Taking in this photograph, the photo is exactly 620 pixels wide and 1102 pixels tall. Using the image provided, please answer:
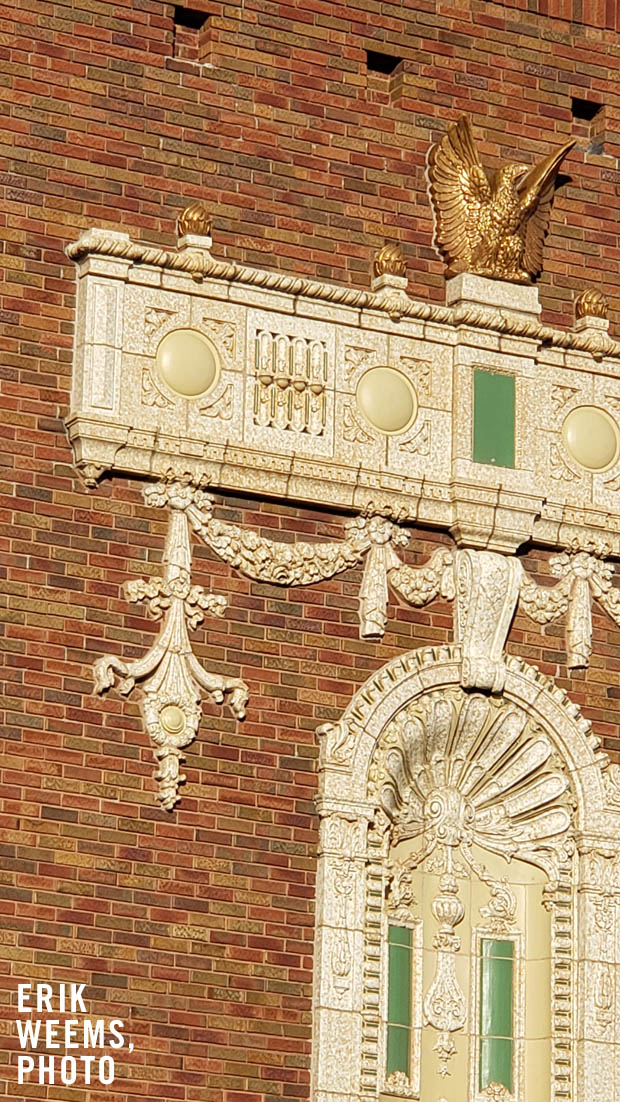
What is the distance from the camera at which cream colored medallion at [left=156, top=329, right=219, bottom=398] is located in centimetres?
1598

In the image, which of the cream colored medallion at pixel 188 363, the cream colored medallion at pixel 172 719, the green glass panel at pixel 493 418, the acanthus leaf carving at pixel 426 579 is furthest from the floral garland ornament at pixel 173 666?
the green glass panel at pixel 493 418

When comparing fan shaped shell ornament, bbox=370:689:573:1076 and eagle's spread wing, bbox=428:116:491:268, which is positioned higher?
eagle's spread wing, bbox=428:116:491:268

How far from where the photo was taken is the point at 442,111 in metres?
17.3

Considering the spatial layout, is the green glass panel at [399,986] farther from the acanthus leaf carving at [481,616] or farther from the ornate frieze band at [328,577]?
the acanthus leaf carving at [481,616]

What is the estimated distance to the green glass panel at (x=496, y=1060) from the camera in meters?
16.4

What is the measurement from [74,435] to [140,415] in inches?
14.9

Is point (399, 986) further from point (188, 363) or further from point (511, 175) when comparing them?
point (511, 175)

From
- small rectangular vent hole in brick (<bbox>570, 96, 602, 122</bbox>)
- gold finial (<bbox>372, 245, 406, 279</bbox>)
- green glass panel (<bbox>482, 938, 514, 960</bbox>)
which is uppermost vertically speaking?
small rectangular vent hole in brick (<bbox>570, 96, 602, 122</bbox>)

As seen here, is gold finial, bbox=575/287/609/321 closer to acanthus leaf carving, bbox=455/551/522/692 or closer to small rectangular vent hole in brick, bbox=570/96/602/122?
small rectangular vent hole in brick, bbox=570/96/602/122

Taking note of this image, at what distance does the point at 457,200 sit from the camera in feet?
56.0

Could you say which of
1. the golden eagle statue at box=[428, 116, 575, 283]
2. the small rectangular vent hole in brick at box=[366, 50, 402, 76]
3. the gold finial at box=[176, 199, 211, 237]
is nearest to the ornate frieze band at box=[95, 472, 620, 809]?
the gold finial at box=[176, 199, 211, 237]

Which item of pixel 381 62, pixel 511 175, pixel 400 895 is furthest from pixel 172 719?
pixel 381 62

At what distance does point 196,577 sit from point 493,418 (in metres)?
1.97

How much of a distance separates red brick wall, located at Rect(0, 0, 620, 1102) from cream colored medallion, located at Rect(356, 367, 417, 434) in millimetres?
567
